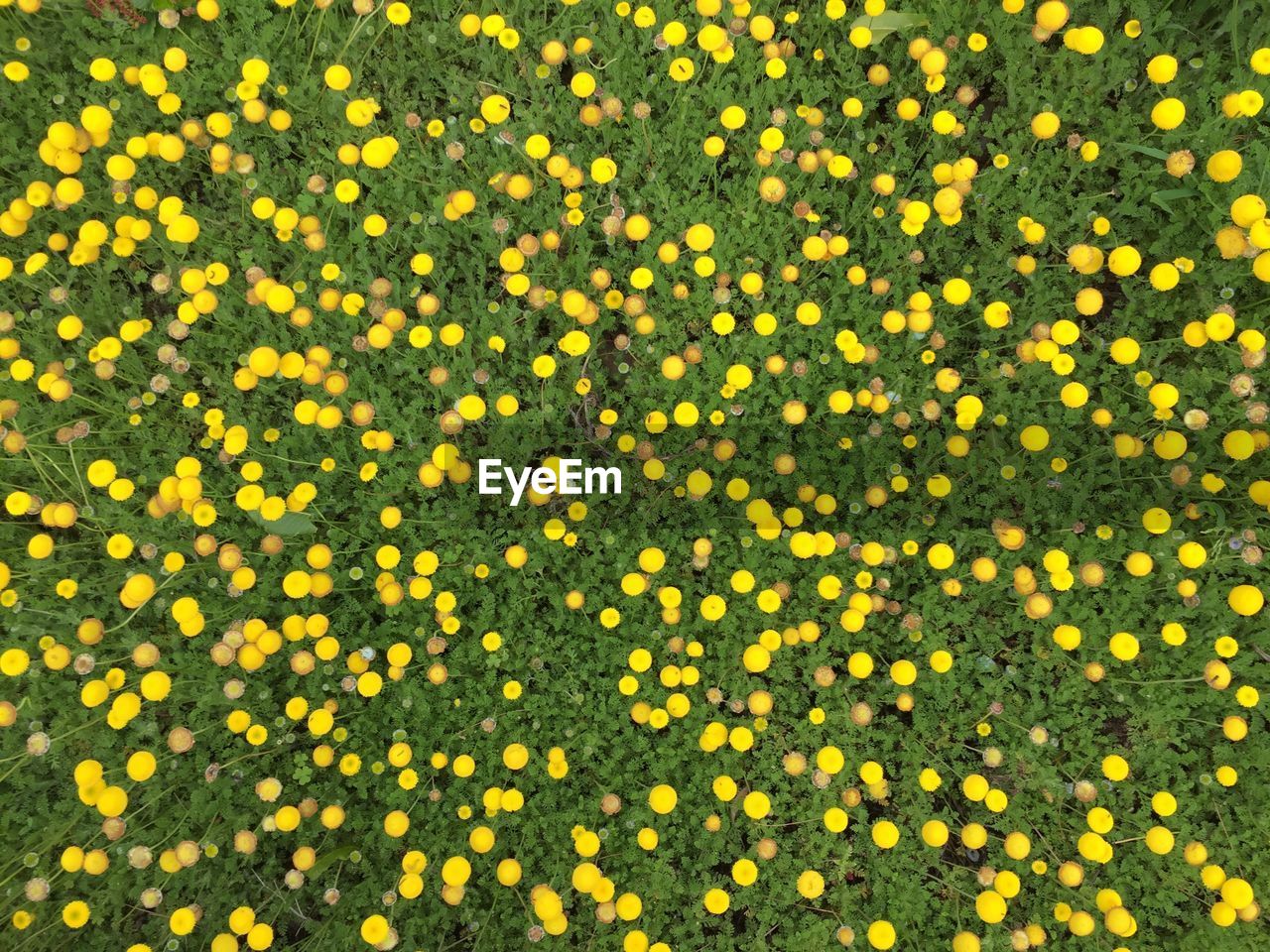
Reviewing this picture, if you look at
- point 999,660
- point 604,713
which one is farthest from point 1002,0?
point 604,713

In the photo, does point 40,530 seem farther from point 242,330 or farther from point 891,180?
point 891,180

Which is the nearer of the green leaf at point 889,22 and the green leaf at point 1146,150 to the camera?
the green leaf at point 1146,150

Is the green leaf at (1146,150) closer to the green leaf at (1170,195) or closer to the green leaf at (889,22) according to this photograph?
the green leaf at (1170,195)

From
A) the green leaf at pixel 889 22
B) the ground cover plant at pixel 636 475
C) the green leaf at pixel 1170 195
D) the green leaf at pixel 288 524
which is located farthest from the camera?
the green leaf at pixel 889 22

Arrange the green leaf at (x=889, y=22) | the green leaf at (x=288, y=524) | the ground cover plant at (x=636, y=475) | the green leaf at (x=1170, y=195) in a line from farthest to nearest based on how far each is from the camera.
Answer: the green leaf at (x=889, y=22), the green leaf at (x=1170, y=195), the green leaf at (x=288, y=524), the ground cover plant at (x=636, y=475)

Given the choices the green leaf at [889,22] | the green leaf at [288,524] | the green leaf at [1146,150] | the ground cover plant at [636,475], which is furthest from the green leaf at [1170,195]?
the green leaf at [288,524]

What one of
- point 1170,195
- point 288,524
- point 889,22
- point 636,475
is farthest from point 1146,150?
point 288,524

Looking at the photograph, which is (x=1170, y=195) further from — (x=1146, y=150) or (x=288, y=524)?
(x=288, y=524)

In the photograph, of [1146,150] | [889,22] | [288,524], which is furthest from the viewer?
[889,22]
